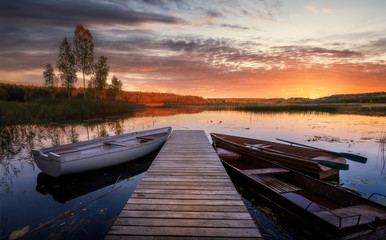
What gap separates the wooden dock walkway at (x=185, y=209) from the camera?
112 inches

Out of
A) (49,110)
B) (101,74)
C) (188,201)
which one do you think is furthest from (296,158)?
(101,74)

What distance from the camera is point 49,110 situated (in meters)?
21.3

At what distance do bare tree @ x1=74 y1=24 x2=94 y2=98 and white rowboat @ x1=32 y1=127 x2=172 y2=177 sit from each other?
87.5ft

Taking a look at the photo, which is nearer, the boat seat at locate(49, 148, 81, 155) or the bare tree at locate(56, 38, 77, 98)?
the boat seat at locate(49, 148, 81, 155)

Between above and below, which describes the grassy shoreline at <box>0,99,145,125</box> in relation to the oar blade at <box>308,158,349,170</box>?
above

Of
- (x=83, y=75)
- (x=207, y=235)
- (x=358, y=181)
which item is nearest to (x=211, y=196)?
(x=207, y=235)

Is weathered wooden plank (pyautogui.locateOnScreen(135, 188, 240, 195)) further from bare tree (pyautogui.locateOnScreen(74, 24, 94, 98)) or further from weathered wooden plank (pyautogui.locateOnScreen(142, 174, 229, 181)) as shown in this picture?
bare tree (pyautogui.locateOnScreen(74, 24, 94, 98))

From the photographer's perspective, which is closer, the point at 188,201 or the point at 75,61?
the point at 188,201

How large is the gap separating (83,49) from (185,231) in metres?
36.7

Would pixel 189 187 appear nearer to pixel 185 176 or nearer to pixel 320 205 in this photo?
pixel 185 176

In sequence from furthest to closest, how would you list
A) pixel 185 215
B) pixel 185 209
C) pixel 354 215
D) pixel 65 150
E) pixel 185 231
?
pixel 65 150, pixel 185 209, pixel 185 215, pixel 354 215, pixel 185 231

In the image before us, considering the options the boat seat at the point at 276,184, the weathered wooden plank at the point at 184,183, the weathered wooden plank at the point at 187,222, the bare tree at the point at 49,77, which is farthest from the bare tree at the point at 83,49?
the weathered wooden plank at the point at 187,222

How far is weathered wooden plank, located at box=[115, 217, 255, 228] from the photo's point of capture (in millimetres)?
3010

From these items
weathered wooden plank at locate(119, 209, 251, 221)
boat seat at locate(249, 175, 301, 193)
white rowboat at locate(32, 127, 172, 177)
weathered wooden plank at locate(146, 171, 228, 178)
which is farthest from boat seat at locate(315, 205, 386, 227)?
white rowboat at locate(32, 127, 172, 177)
